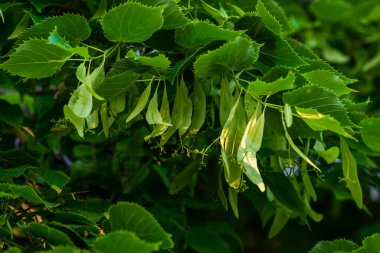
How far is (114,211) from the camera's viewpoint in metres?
0.74

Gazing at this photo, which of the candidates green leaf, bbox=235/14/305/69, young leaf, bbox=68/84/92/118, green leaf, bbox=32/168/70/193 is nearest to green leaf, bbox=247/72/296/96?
green leaf, bbox=235/14/305/69

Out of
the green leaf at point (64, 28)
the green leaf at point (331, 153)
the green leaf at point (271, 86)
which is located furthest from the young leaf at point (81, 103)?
the green leaf at point (331, 153)

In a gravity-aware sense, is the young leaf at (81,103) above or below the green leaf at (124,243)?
above

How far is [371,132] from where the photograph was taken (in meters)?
0.96

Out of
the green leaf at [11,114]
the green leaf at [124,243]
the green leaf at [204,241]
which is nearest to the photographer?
the green leaf at [124,243]

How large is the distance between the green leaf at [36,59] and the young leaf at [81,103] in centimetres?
5

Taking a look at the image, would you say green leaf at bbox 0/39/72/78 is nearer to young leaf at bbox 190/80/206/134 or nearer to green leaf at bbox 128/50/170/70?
green leaf at bbox 128/50/170/70

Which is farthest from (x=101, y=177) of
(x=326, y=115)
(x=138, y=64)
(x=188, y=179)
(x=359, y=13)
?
(x=359, y=13)

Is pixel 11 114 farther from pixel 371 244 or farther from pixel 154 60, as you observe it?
pixel 371 244

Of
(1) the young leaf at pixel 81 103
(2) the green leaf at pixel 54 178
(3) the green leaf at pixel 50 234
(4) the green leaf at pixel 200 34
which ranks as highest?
(4) the green leaf at pixel 200 34

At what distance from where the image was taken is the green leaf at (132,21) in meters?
0.80

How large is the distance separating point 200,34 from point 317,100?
0.61 ft

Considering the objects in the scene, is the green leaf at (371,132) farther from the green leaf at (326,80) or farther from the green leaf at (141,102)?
the green leaf at (141,102)

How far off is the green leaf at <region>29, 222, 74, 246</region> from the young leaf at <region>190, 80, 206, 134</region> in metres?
0.25
